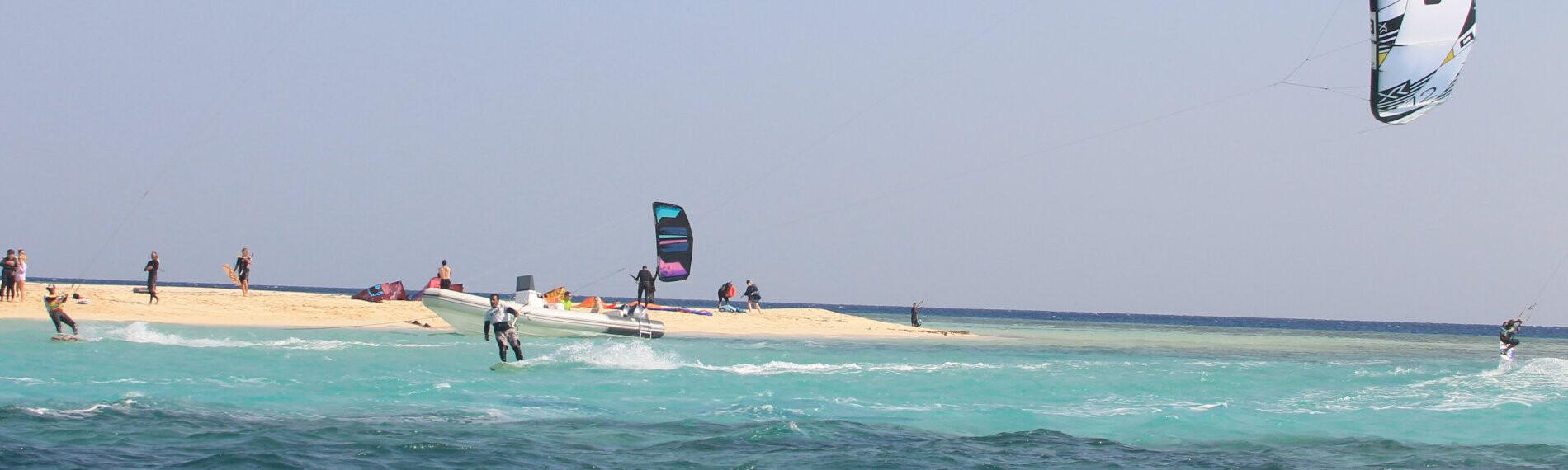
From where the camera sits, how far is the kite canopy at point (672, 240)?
27.8 m

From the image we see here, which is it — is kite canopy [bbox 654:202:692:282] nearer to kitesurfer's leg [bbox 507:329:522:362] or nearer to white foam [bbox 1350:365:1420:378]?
kitesurfer's leg [bbox 507:329:522:362]

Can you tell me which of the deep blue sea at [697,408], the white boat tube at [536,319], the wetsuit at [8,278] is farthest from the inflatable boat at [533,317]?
the wetsuit at [8,278]

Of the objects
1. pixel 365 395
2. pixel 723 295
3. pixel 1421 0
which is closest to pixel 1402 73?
pixel 1421 0

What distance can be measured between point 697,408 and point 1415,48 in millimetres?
11010

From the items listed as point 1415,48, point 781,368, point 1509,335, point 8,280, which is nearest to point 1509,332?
point 1509,335

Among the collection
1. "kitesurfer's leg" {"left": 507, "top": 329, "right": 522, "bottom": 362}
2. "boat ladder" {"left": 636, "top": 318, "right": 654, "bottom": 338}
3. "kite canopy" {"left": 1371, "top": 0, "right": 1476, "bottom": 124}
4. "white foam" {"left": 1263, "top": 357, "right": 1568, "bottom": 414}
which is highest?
"kite canopy" {"left": 1371, "top": 0, "right": 1476, "bottom": 124}

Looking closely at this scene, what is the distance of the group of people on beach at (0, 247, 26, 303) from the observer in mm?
26375

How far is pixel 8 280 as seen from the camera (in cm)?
2664

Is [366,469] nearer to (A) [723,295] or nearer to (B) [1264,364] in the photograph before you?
(B) [1264,364]

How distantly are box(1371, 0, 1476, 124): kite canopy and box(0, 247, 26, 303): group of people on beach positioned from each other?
1010 inches

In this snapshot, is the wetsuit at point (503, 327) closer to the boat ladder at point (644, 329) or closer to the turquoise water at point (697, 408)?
the turquoise water at point (697, 408)

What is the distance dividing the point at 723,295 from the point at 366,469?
26671 millimetres

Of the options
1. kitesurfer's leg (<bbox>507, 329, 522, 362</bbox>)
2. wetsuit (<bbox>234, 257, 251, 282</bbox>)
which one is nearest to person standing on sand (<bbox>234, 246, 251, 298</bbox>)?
wetsuit (<bbox>234, 257, 251, 282</bbox>)

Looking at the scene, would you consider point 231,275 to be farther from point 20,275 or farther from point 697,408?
point 697,408
